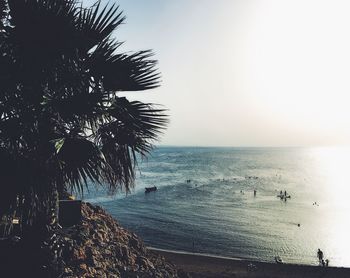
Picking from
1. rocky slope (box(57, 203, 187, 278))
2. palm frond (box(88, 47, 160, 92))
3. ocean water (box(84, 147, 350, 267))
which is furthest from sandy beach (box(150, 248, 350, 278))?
palm frond (box(88, 47, 160, 92))

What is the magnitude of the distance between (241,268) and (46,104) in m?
25.9

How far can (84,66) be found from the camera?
633 centimetres

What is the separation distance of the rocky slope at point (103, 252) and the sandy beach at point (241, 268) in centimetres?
1189

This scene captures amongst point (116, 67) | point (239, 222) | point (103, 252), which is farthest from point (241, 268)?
point (116, 67)

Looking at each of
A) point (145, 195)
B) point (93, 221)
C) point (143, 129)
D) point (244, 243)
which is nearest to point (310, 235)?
point (244, 243)

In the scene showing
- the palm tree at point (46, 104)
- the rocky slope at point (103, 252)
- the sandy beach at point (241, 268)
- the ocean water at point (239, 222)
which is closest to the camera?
the palm tree at point (46, 104)

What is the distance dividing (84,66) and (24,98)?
1221mm

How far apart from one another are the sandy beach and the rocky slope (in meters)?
11.9

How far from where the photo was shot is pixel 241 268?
28.0 metres

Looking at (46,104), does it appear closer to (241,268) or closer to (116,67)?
(116,67)

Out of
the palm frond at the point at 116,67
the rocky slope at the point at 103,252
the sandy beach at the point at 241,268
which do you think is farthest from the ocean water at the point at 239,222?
the palm frond at the point at 116,67

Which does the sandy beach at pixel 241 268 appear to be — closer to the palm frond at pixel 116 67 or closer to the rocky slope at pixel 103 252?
the rocky slope at pixel 103 252

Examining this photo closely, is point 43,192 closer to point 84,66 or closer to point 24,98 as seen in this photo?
point 24,98

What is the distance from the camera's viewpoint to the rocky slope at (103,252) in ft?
33.6
